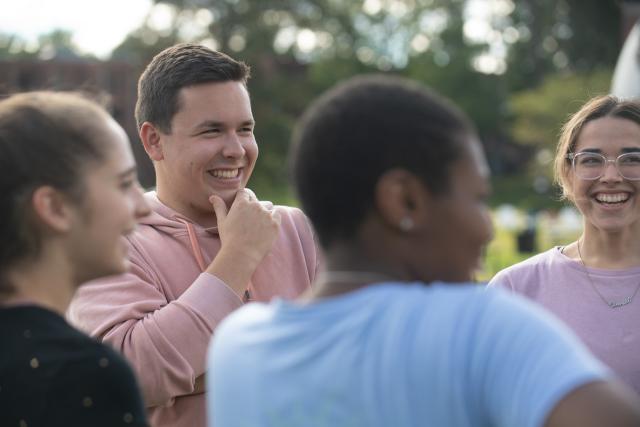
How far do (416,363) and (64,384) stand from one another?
2.40ft

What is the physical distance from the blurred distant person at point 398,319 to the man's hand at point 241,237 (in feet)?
3.61

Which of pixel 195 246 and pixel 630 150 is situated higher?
pixel 630 150

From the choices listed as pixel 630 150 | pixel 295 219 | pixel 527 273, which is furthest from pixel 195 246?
pixel 630 150

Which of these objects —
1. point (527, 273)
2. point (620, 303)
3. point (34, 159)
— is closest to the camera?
point (34, 159)

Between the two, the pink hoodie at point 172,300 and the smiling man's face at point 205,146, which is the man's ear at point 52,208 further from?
the smiling man's face at point 205,146

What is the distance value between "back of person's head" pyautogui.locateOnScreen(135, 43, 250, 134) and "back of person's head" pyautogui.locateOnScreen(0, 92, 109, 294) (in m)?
1.16

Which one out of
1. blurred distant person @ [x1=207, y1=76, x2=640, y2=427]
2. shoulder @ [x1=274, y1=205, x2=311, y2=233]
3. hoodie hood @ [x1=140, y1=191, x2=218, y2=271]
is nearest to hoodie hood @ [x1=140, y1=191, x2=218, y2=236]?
hoodie hood @ [x1=140, y1=191, x2=218, y2=271]

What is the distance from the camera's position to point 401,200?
162 centimetres

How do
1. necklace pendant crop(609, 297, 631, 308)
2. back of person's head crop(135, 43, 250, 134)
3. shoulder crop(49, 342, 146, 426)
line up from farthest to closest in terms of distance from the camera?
necklace pendant crop(609, 297, 631, 308) < back of person's head crop(135, 43, 250, 134) < shoulder crop(49, 342, 146, 426)

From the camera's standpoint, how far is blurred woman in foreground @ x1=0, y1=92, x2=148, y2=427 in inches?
72.7

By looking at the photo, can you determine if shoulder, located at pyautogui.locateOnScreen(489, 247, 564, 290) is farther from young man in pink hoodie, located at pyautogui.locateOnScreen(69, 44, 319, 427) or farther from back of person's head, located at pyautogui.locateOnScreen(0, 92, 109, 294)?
back of person's head, located at pyautogui.locateOnScreen(0, 92, 109, 294)

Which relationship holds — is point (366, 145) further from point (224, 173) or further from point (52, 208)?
point (224, 173)

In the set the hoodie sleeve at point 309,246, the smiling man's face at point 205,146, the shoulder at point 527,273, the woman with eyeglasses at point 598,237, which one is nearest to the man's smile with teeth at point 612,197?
the woman with eyeglasses at point 598,237

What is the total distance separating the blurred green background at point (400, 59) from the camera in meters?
43.8
